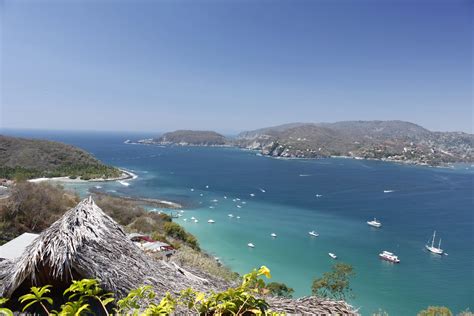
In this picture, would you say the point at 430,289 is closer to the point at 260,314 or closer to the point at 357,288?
the point at 357,288

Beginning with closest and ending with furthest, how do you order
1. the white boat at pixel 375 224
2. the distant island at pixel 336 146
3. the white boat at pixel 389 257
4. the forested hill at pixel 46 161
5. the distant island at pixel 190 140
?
the white boat at pixel 389 257 < the white boat at pixel 375 224 < the forested hill at pixel 46 161 < the distant island at pixel 336 146 < the distant island at pixel 190 140

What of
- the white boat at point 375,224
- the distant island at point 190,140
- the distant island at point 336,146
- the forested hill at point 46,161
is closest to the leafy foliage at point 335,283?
the white boat at point 375,224

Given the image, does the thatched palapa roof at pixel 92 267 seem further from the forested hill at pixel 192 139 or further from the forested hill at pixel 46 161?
the forested hill at pixel 192 139

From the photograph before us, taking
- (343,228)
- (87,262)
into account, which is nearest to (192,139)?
(343,228)

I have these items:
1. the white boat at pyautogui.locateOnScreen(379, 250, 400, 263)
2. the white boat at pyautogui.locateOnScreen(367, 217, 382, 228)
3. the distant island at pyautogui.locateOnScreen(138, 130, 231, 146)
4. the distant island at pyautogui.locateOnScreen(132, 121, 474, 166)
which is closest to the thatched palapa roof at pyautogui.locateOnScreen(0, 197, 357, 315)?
the white boat at pyautogui.locateOnScreen(379, 250, 400, 263)

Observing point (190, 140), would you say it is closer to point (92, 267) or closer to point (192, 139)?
point (192, 139)

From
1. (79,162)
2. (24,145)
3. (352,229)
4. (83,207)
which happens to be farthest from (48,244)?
(24,145)

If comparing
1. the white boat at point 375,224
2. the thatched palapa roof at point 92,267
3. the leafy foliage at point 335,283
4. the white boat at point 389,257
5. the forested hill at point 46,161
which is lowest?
the white boat at point 389,257
